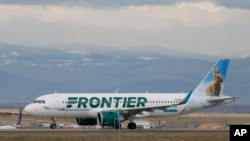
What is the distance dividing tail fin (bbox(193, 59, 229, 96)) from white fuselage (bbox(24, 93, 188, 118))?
8.00 feet

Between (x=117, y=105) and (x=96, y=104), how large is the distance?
171 cm

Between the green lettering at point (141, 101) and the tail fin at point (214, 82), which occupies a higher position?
the tail fin at point (214, 82)

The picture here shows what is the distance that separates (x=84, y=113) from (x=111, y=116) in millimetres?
3127

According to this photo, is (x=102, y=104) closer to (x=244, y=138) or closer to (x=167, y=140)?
(x=167, y=140)

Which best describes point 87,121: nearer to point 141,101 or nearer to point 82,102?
point 82,102

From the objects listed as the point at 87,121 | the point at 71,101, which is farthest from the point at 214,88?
the point at 71,101

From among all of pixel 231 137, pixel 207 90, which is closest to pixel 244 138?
pixel 231 137

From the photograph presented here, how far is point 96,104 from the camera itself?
7575 centimetres

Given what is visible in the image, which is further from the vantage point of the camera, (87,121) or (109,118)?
(87,121)

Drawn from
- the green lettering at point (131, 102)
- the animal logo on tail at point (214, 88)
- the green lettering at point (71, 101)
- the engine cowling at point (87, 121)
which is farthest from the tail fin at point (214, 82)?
the green lettering at point (71, 101)

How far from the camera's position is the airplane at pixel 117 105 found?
7488 cm

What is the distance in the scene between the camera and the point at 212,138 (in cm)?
5506

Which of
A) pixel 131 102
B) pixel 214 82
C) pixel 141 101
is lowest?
pixel 131 102

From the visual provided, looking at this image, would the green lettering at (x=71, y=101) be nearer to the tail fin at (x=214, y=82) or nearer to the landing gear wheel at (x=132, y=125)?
the landing gear wheel at (x=132, y=125)
